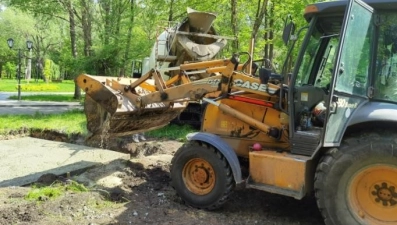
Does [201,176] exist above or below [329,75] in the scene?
below

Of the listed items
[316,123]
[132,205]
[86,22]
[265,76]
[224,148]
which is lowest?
[132,205]

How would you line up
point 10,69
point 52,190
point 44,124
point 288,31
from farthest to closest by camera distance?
point 10,69, point 44,124, point 52,190, point 288,31

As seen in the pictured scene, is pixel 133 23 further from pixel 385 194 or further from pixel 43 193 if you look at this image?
pixel 385 194

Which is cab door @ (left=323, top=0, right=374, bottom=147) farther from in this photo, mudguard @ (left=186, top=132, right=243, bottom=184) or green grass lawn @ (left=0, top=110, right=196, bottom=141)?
green grass lawn @ (left=0, top=110, right=196, bottom=141)

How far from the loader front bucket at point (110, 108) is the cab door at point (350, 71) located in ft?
10.4

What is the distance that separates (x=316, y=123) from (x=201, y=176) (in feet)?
5.03

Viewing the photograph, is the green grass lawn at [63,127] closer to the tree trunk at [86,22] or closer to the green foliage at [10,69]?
the tree trunk at [86,22]

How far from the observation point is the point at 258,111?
5148mm

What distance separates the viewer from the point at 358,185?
3.99 metres

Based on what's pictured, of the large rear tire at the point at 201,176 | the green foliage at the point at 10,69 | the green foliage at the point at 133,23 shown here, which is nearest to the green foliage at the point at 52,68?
the green foliage at the point at 10,69

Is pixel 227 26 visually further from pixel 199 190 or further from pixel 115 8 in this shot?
pixel 199 190

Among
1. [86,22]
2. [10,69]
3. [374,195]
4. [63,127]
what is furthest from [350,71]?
[10,69]

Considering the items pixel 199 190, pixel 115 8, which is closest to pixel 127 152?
pixel 199 190

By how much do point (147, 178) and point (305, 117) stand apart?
9.21ft
